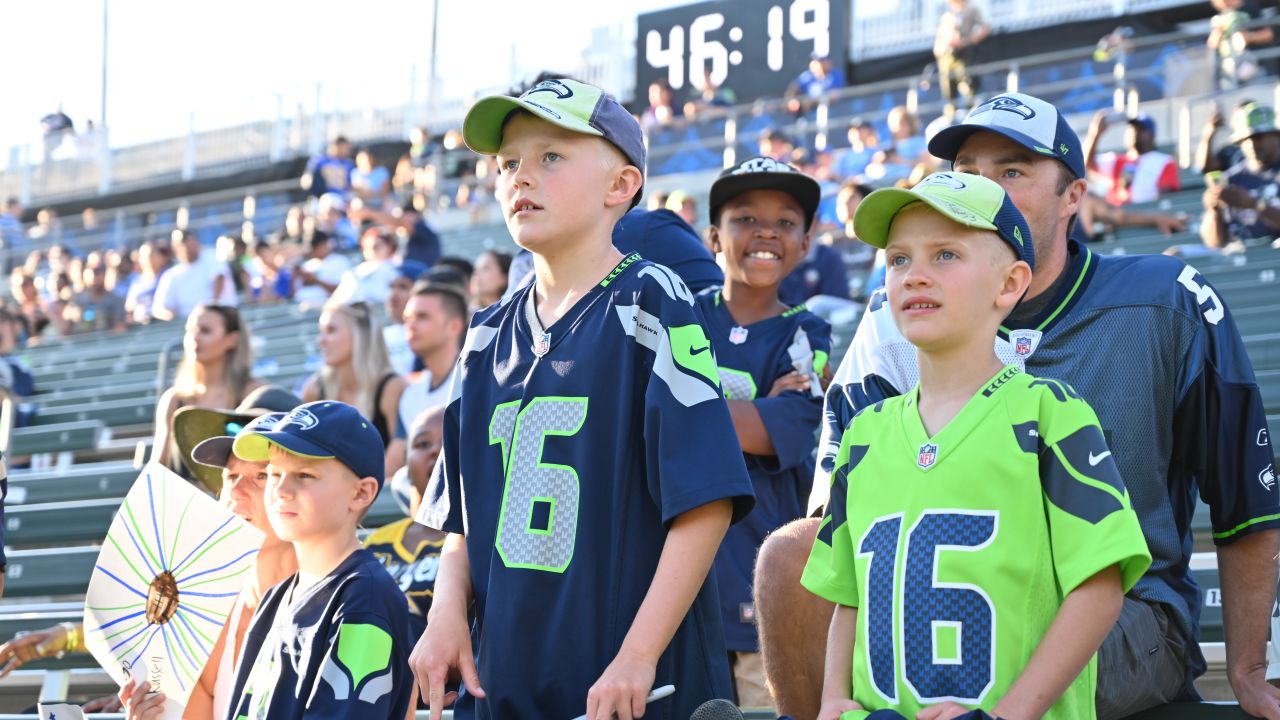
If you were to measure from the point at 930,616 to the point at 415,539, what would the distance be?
2303 millimetres

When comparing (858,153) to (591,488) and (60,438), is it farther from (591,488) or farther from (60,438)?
(591,488)

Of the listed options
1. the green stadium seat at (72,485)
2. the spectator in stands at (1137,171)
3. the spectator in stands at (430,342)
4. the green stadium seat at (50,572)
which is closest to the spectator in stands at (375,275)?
the green stadium seat at (72,485)

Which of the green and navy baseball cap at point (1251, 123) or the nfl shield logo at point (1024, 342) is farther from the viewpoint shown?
the green and navy baseball cap at point (1251, 123)

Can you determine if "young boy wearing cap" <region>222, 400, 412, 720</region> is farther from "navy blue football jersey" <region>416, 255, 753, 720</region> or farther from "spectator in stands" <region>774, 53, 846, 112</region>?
"spectator in stands" <region>774, 53, 846, 112</region>

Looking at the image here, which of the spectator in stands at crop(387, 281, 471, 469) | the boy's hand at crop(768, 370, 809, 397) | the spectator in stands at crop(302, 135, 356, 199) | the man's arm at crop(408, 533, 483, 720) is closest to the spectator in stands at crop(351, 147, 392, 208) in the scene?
the spectator in stands at crop(302, 135, 356, 199)

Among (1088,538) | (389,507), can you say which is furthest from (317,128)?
(1088,538)

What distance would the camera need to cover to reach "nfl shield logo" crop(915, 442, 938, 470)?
219 centimetres

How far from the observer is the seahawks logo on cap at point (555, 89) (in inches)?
97.7

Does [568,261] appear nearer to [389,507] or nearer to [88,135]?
[389,507]

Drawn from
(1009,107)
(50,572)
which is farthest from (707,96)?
(1009,107)

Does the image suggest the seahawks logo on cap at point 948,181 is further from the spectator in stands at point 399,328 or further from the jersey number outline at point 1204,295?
the spectator in stands at point 399,328

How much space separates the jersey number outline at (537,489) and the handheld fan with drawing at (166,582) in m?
1.14

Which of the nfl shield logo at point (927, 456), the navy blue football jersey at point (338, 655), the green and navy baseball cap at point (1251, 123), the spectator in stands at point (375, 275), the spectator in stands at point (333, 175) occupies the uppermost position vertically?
the spectator in stands at point (333, 175)

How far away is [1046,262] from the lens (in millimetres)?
2801
